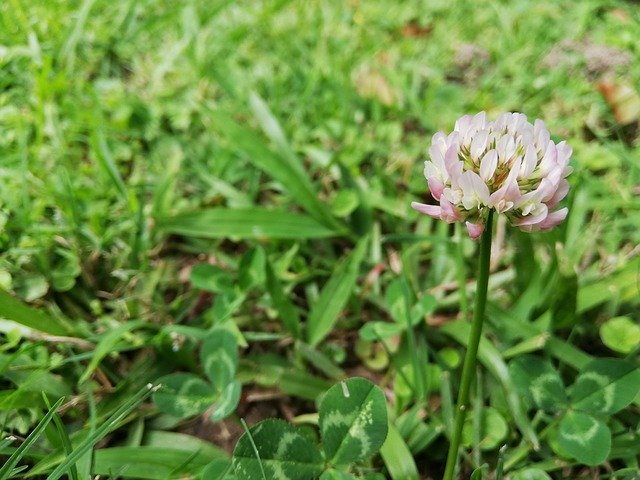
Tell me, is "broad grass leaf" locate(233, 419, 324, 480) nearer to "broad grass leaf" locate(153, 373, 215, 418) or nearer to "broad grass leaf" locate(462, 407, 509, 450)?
"broad grass leaf" locate(153, 373, 215, 418)

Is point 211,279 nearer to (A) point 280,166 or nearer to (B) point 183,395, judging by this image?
(B) point 183,395

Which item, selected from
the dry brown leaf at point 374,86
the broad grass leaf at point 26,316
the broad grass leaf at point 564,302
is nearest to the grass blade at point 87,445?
the broad grass leaf at point 26,316

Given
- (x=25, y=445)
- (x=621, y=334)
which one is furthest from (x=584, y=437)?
(x=25, y=445)

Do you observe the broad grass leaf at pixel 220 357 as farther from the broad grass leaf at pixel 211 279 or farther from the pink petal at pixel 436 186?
the pink petal at pixel 436 186

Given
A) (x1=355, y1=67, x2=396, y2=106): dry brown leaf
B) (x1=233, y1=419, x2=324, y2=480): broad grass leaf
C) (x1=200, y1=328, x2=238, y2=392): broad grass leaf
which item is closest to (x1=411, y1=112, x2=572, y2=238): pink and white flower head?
(x1=233, y1=419, x2=324, y2=480): broad grass leaf

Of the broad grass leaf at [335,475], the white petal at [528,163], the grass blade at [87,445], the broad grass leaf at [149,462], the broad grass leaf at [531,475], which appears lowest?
the broad grass leaf at [531,475]

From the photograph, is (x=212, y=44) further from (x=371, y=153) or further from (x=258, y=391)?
(x=258, y=391)
